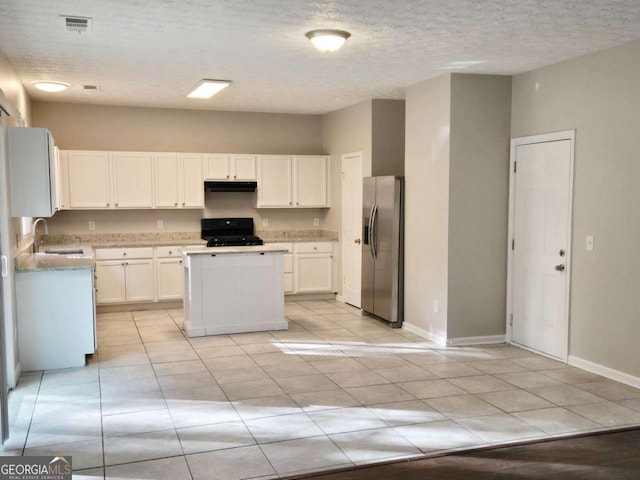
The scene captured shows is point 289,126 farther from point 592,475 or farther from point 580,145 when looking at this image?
point 592,475

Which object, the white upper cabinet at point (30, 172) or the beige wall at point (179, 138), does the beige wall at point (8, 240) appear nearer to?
the white upper cabinet at point (30, 172)

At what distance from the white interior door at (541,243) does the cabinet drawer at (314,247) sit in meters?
3.14

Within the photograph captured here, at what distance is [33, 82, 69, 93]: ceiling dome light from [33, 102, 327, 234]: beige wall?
1.26 metres

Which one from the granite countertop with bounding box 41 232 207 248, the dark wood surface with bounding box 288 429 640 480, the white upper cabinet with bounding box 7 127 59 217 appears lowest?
the dark wood surface with bounding box 288 429 640 480

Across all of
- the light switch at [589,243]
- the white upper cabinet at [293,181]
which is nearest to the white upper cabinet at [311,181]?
the white upper cabinet at [293,181]

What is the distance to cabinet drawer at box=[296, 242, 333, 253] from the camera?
8.42 metres

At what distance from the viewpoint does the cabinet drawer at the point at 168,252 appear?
778 centimetres

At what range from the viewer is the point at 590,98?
16.3 feet

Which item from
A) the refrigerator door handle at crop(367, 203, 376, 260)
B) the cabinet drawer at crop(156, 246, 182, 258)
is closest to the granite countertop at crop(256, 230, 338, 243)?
the cabinet drawer at crop(156, 246, 182, 258)

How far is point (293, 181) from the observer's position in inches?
337

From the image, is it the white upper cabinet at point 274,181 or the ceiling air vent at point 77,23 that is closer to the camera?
the ceiling air vent at point 77,23

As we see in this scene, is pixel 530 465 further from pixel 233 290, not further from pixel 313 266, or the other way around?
pixel 313 266

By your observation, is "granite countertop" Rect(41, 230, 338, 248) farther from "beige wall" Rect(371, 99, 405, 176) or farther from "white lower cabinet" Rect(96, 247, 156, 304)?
"beige wall" Rect(371, 99, 405, 176)

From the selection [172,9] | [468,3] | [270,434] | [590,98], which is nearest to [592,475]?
[270,434]
